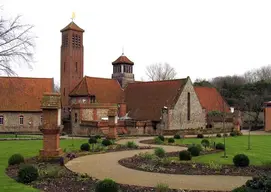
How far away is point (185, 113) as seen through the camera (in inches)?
1857

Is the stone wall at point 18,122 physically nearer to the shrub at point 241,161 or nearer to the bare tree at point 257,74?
the shrub at point 241,161

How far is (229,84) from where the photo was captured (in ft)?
268

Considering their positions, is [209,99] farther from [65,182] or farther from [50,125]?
[65,182]

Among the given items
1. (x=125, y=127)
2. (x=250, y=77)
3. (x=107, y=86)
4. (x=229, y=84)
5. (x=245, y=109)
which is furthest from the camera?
(x=250, y=77)

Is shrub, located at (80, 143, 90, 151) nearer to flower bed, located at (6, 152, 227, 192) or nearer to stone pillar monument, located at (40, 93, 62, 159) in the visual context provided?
stone pillar monument, located at (40, 93, 62, 159)

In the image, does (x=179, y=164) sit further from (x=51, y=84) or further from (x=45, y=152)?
(x=51, y=84)

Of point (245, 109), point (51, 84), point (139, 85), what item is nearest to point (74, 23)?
point (51, 84)

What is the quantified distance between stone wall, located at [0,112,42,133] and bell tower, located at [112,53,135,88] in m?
13.3

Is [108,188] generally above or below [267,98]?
below

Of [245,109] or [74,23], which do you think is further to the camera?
[245,109]

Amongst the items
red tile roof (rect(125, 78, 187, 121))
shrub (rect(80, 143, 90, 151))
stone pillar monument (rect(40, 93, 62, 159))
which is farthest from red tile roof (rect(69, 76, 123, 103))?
stone pillar monument (rect(40, 93, 62, 159))

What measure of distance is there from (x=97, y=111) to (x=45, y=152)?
27113 millimetres

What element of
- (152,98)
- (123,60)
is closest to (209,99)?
(152,98)

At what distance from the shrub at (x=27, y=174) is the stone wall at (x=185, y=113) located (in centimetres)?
3223
